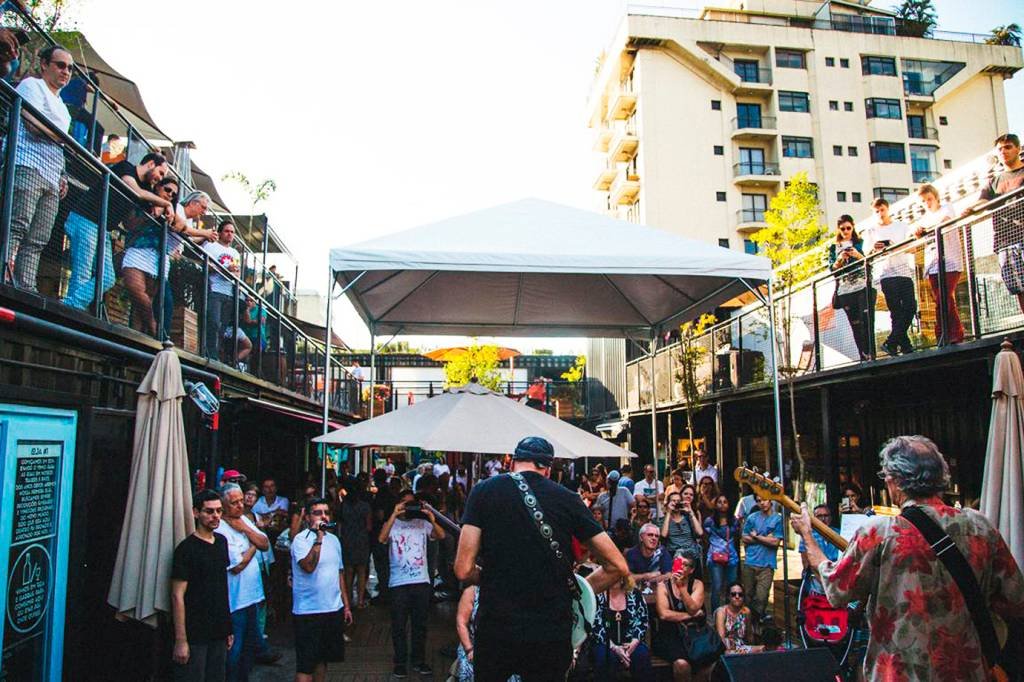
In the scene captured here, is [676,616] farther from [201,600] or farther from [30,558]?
[30,558]

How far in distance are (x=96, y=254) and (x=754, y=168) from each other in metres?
43.9

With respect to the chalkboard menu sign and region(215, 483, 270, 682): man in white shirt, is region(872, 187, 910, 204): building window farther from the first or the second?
the chalkboard menu sign

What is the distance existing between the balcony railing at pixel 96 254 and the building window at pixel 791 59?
44.3 meters

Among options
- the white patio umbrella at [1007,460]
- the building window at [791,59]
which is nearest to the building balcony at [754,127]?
the building window at [791,59]

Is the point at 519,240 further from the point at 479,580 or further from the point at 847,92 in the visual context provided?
the point at 847,92

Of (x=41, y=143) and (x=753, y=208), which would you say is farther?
(x=753, y=208)

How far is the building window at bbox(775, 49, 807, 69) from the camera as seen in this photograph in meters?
45.2

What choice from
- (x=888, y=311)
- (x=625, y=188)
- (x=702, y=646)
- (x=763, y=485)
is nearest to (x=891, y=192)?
(x=625, y=188)

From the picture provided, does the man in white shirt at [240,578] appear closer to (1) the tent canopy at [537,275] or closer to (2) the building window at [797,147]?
(1) the tent canopy at [537,275]

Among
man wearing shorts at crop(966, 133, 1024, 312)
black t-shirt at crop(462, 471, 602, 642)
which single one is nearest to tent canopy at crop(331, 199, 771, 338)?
man wearing shorts at crop(966, 133, 1024, 312)

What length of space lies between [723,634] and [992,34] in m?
57.9

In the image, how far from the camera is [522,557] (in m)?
3.40

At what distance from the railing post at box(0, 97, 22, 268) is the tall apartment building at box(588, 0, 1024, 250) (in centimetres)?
4017

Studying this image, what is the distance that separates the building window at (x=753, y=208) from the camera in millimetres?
43219
